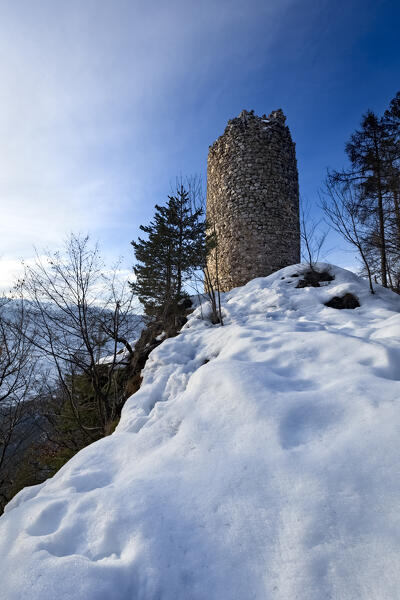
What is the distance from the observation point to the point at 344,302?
5156mm

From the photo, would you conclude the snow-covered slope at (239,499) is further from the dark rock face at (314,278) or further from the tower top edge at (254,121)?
the tower top edge at (254,121)

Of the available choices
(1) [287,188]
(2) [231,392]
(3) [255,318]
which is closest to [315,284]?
(3) [255,318]

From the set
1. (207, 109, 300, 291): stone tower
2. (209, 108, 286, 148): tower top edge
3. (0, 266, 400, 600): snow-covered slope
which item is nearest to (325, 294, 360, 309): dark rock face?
(0, 266, 400, 600): snow-covered slope

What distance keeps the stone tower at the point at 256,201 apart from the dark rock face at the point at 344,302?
511 cm

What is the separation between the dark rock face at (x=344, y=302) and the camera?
506cm

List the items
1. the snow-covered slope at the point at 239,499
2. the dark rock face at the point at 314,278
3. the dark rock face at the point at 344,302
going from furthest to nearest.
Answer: the dark rock face at the point at 314,278 → the dark rock face at the point at 344,302 → the snow-covered slope at the point at 239,499

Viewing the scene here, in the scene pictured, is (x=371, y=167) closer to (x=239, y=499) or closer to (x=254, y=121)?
(x=254, y=121)

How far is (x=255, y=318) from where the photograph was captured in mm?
5156

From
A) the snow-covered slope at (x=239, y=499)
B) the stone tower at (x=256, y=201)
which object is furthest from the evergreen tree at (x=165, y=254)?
the snow-covered slope at (x=239, y=499)

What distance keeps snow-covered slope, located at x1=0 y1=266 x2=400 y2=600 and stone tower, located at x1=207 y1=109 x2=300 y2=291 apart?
26.4 ft

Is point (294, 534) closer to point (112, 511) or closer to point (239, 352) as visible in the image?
point (112, 511)

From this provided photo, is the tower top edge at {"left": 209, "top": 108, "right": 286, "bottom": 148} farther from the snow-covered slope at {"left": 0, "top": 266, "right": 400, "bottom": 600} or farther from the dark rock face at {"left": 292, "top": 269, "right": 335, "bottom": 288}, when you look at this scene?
the snow-covered slope at {"left": 0, "top": 266, "right": 400, "bottom": 600}

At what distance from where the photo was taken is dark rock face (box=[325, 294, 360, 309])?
5061 millimetres

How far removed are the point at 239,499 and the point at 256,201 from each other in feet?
34.5
